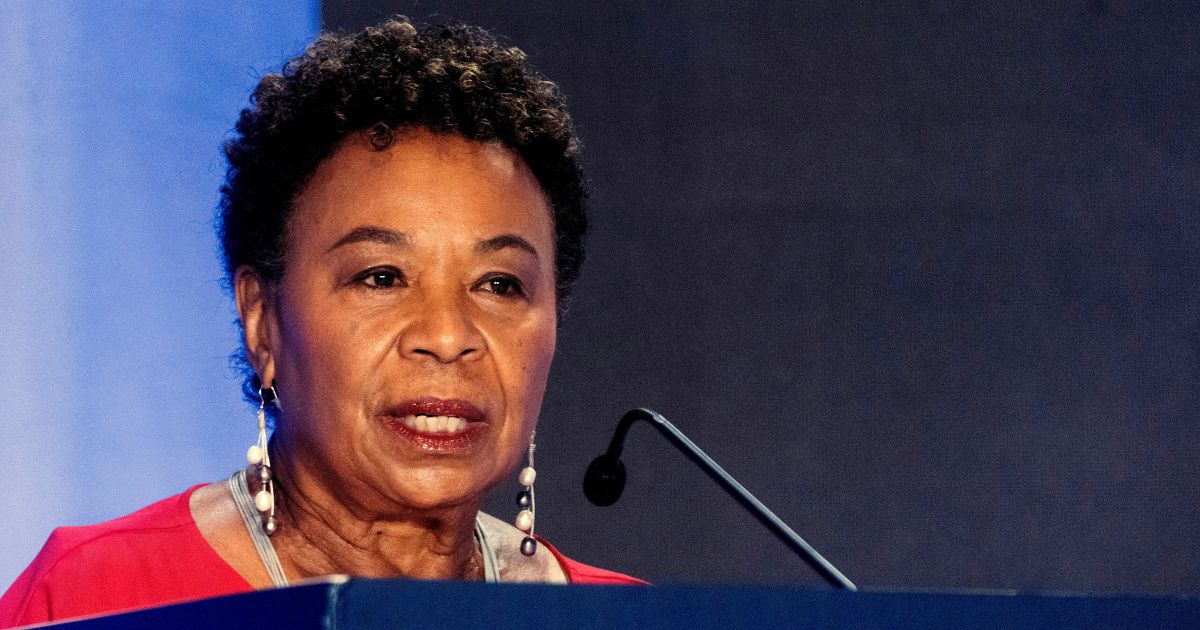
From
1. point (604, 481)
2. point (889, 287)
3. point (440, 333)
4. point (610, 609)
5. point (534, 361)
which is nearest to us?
point (610, 609)

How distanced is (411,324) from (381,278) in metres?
0.07

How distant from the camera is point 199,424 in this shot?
242cm

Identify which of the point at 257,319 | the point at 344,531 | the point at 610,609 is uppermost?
the point at 257,319

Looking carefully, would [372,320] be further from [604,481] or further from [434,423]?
[604,481]

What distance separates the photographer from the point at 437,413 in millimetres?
1295

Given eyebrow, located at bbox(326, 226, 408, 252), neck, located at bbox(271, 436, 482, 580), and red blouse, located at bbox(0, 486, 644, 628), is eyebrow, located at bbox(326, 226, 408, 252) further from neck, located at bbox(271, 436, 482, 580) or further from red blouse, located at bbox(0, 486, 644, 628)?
red blouse, located at bbox(0, 486, 644, 628)

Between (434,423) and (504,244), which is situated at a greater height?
(504,244)

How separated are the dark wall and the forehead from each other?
1901 millimetres

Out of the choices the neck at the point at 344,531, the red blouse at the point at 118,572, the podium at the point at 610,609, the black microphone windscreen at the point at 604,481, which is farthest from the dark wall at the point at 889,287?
the podium at the point at 610,609

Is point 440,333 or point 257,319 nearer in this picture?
point 440,333

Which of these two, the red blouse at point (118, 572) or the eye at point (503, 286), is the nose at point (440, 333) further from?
the red blouse at point (118, 572)

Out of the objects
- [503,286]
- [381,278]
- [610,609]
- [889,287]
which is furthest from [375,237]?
[889,287]

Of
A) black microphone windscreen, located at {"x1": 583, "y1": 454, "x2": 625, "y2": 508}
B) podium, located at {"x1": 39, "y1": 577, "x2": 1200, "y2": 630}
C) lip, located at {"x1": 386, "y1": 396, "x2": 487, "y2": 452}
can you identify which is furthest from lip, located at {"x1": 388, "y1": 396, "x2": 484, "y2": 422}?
podium, located at {"x1": 39, "y1": 577, "x2": 1200, "y2": 630}

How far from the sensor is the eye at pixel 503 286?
136 cm
